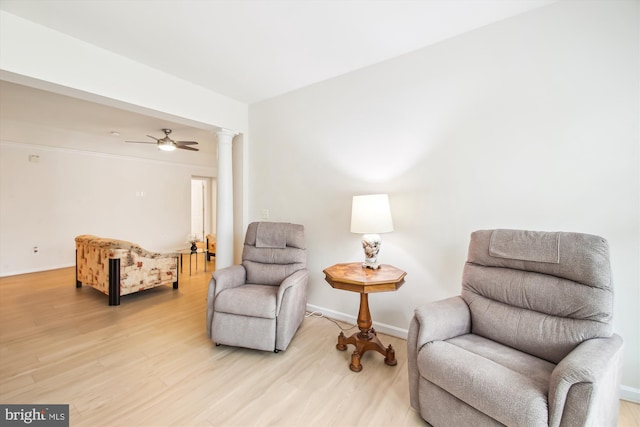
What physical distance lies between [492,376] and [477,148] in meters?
1.61

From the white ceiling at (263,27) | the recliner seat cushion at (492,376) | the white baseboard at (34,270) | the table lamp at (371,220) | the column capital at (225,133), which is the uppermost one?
the white ceiling at (263,27)

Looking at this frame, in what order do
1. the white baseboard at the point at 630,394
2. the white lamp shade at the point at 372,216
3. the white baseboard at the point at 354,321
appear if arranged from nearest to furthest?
the white baseboard at the point at 630,394
the white lamp shade at the point at 372,216
the white baseboard at the point at 354,321

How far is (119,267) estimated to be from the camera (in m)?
3.39

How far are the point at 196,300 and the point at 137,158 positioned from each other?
4.36m

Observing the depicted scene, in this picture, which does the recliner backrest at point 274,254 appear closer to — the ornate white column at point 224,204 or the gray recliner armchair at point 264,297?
the gray recliner armchair at point 264,297

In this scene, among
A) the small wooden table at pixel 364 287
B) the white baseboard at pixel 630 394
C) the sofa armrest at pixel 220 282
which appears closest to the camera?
the white baseboard at pixel 630 394

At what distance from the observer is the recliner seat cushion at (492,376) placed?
1.13 meters

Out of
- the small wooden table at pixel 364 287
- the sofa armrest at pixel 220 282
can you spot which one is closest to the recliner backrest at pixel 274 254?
the sofa armrest at pixel 220 282

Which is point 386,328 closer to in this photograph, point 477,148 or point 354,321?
point 354,321

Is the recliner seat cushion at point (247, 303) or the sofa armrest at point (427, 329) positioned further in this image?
the recliner seat cushion at point (247, 303)

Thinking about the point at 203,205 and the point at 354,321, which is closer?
the point at 354,321

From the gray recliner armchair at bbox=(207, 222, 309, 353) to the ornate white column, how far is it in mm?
833

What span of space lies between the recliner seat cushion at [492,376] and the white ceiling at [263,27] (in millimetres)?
2224

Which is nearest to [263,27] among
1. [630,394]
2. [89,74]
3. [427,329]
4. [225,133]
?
[89,74]
